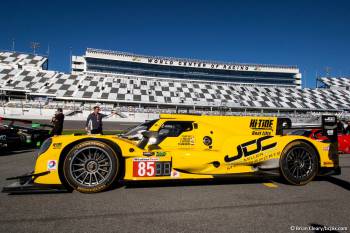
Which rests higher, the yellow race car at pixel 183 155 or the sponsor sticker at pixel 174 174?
the yellow race car at pixel 183 155

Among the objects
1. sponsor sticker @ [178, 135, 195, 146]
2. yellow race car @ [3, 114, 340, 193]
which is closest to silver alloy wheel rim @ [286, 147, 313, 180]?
yellow race car @ [3, 114, 340, 193]

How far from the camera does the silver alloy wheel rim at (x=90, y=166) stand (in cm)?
373

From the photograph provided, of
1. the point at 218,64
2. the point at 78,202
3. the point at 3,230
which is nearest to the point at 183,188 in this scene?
the point at 78,202

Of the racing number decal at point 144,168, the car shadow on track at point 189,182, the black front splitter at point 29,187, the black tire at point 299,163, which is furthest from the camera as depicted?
the black tire at point 299,163

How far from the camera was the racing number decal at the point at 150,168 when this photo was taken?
154 inches

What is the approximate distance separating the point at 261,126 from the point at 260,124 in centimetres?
4

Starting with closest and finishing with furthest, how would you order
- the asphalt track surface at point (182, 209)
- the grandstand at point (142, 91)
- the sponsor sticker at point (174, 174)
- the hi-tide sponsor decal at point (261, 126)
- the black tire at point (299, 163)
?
1. the asphalt track surface at point (182, 209)
2. the sponsor sticker at point (174, 174)
3. the black tire at point (299, 163)
4. the hi-tide sponsor decal at point (261, 126)
5. the grandstand at point (142, 91)

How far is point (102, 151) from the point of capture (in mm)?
3830

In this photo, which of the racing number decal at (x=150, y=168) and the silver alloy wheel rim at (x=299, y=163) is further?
the silver alloy wheel rim at (x=299, y=163)

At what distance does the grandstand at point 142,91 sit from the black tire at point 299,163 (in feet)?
103

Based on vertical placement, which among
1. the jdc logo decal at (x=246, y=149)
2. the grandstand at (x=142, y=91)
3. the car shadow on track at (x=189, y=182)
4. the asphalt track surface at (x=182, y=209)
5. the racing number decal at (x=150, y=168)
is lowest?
the asphalt track surface at (x=182, y=209)

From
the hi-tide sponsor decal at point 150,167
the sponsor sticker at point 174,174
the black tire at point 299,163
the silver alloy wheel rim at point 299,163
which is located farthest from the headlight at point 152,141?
the silver alloy wheel rim at point 299,163

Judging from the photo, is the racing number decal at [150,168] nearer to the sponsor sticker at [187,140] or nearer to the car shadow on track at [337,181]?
the sponsor sticker at [187,140]

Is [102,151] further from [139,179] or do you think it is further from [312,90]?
[312,90]
